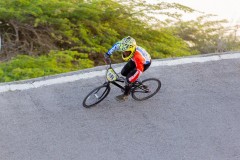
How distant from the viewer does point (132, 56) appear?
22.9 ft

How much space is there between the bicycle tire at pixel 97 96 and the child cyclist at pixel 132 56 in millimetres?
394

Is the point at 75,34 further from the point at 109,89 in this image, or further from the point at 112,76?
the point at 112,76

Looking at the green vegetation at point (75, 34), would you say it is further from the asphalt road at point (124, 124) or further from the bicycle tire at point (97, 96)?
the bicycle tire at point (97, 96)

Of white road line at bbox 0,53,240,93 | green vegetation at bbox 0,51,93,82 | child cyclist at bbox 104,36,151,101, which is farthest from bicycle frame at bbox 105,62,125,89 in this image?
green vegetation at bbox 0,51,93,82

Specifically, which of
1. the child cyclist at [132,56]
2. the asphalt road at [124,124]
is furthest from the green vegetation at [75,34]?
the child cyclist at [132,56]

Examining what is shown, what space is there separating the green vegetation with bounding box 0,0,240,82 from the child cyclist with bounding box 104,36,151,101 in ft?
6.87

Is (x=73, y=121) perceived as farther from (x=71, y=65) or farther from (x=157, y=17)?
(x=157, y=17)

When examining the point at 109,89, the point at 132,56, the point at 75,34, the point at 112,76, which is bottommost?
the point at 75,34

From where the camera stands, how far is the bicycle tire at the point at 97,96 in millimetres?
7426

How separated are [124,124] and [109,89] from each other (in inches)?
29.0

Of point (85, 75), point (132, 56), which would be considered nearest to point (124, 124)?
point (132, 56)

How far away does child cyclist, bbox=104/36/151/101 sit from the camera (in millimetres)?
6832

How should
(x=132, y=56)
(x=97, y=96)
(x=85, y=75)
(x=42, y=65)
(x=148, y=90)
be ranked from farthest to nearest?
(x=42, y=65), (x=85, y=75), (x=148, y=90), (x=97, y=96), (x=132, y=56)

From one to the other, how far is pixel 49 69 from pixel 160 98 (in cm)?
254
